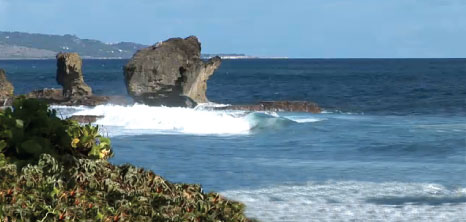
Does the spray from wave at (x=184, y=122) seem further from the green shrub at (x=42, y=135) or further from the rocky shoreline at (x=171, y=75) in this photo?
the green shrub at (x=42, y=135)

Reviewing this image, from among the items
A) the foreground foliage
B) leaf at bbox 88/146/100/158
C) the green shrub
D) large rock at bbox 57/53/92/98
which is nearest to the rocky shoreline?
large rock at bbox 57/53/92/98

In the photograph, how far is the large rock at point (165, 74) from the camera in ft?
156

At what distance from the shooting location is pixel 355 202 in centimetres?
1389

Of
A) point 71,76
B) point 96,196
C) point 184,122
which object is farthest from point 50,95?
point 96,196

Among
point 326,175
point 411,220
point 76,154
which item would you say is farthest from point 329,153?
point 76,154

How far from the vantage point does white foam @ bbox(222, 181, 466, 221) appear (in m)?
12.4

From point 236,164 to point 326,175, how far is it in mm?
3273

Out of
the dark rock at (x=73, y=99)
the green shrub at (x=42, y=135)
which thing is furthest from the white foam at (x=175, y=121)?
the green shrub at (x=42, y=135)

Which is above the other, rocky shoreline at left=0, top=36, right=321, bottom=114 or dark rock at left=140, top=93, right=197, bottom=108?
rocky shoreline at left=0, top=36, right=321, bottom=114

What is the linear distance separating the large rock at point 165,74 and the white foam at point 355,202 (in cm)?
3176

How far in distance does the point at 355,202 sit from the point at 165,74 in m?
34.6

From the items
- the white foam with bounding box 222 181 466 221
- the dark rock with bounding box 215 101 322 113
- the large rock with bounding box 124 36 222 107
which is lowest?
the dark rock with bounding box 215 101 322 113

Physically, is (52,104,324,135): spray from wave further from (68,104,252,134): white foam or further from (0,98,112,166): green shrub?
(0,98,112,166): green shrub

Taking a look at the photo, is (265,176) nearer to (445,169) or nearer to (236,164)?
(236,164)
